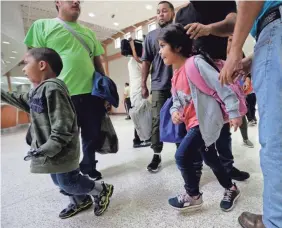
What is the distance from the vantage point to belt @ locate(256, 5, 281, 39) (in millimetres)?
654

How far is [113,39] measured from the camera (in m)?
12.3

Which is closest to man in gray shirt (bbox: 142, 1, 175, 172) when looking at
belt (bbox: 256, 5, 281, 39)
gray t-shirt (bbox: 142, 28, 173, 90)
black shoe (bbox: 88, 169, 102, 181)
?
gray t-shirt (bbox: 142, 28, 173, 90)

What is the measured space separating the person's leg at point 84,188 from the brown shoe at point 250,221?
712mm

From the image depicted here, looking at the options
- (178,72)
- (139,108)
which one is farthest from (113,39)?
(178,72)

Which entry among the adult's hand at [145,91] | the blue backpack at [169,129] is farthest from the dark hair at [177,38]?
the adult's hand at [145,91]

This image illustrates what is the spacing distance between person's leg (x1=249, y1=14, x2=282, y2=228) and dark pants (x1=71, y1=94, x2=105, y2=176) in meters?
1.28

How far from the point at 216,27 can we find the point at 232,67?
43 cm

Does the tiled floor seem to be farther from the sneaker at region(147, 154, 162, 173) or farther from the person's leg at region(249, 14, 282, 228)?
the person's leg at region(249, 14, 282, 228)

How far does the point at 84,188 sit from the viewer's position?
1.21 meters

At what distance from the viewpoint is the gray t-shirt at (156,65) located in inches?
75.3

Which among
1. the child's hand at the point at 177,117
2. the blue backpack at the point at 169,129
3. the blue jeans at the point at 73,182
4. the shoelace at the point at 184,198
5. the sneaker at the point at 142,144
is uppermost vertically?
the child's hand at the point at 177,117

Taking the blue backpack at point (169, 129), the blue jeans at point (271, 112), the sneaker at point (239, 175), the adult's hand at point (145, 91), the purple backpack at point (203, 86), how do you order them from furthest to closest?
the adult's hand at point (145, 91)
the sneaker at point (239, 175)
the blue backpack at point (169, 129)
the purple backpack at point (203, 86)
the blue jeans at point (271, 112)

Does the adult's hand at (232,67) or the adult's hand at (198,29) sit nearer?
the adult's hand at (232,67)

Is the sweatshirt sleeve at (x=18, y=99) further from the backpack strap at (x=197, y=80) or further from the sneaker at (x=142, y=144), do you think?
the sneaker at (x=142, y=144)
